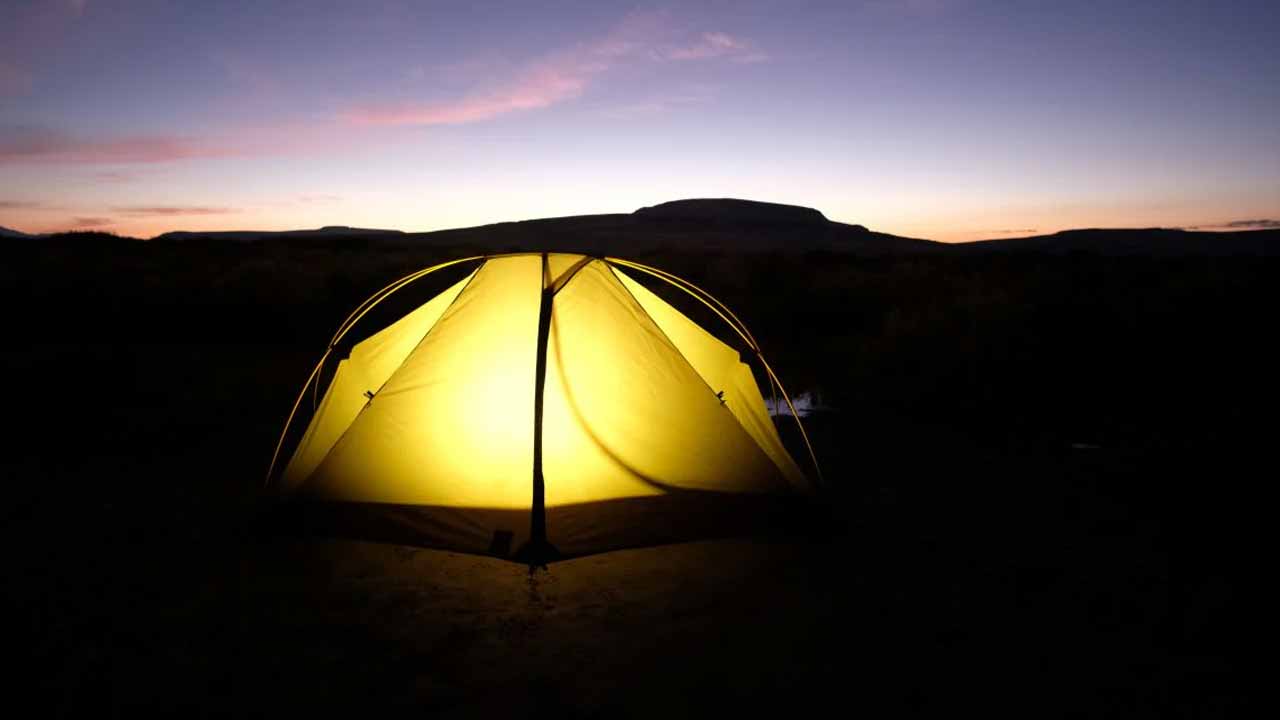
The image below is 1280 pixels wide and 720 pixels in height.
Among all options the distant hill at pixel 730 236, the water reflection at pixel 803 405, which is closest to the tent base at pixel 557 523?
the water reflection at pixel 803 405

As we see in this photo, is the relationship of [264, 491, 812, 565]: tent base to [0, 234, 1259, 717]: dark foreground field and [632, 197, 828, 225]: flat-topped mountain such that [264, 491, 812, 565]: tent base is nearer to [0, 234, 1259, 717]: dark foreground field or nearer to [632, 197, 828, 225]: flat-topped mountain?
[0, 234, 1259, 717]: dark foreground field

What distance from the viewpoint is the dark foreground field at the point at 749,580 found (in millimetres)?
3561

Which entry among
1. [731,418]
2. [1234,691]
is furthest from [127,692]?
[1234,691]

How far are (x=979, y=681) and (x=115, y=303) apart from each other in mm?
18778

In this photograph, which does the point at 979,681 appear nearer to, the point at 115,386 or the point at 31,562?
the point at 31,562

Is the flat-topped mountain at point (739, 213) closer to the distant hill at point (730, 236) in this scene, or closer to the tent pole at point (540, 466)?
the distant hill at point (730, 236)

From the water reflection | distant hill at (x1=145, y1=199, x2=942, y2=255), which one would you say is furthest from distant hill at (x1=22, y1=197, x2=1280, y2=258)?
the water reflection

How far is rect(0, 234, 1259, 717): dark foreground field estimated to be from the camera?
3.56 m

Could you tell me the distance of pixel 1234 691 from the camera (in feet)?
11.6

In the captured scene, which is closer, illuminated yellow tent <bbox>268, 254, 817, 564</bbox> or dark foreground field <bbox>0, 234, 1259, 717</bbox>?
dark foreground field <bbox>0, 234, 1259, 717</bbox>

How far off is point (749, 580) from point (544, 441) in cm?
155

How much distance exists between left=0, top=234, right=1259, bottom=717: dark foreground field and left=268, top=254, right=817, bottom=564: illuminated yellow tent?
12.4 inches

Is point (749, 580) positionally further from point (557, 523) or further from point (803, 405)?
point (803, 405)

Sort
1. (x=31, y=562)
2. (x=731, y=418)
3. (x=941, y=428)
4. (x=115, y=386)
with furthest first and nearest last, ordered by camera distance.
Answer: (x=115, y=386) < (x=941, y=428) < (x=731, y=418) < (x=31, y=562)
